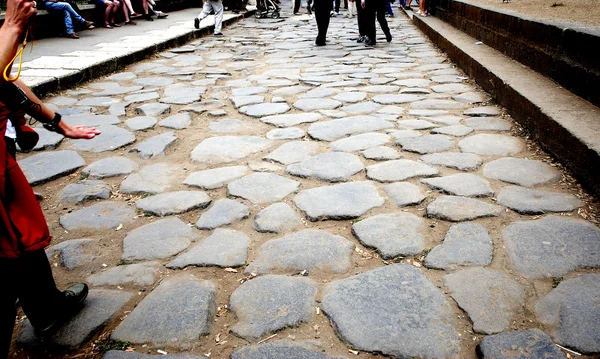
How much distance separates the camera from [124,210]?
99.1 inches

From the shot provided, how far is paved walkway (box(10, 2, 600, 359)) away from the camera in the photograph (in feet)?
5.19

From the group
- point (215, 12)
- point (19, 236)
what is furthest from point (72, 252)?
point (215, 12)

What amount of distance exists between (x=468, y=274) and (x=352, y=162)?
130 centimetres

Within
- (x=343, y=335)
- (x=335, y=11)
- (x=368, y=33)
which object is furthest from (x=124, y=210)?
(x=335, y=11)

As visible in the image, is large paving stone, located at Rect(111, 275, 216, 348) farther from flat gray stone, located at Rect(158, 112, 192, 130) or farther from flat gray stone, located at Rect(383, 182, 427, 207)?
flat gray stone, located at Rect(158, 112, 192, 130)

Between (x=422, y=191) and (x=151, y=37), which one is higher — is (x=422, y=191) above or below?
below

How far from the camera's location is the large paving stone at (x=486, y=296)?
1593 mm

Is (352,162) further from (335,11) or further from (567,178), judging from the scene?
(335,11)

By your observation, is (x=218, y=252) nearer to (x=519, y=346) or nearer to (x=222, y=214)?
(x=222, y=214)

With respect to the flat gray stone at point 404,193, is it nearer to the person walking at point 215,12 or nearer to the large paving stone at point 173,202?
the large paving stone at point 173,202

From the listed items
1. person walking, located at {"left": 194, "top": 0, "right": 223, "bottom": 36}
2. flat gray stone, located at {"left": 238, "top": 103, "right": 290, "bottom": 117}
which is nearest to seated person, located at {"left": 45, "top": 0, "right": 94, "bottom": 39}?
person walking, located at {"left": 194, "top": 0, "right": 223, "bottom": 36}

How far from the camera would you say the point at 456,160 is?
294cm

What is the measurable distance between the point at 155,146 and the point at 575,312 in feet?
9.25

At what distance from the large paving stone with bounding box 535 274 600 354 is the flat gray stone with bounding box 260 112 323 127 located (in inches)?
98.4
